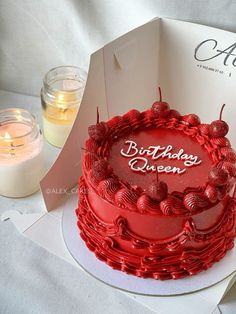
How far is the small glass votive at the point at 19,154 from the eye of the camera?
35.8 inches

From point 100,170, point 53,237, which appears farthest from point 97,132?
point 53,237

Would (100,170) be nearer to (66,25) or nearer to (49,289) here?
(49,289)

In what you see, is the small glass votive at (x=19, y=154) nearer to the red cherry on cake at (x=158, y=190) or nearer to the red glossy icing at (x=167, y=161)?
the red glossy icing at (x=167, y=161)

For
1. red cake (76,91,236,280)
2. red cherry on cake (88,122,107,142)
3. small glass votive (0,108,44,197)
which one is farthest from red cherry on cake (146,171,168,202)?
small glass votive (0,108,44,197)

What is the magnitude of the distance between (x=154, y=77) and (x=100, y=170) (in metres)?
0.39

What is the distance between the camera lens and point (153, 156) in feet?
2.65

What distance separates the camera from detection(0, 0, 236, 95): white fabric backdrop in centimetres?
99

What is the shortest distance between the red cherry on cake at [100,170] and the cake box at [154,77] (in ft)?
0.48

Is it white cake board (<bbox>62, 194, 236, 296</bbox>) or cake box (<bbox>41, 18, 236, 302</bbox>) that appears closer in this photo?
white cake board (<bbox>62, 194, 236, 296</bbox>)

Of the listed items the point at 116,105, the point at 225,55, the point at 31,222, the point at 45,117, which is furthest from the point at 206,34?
the point at 31,222

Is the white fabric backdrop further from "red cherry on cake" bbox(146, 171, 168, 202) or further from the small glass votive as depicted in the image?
"red cherry on cake" bbox(146, 171, 168, 202)

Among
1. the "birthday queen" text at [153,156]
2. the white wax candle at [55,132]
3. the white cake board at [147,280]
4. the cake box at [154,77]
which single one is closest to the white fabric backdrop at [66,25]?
the cake box at [154,77]

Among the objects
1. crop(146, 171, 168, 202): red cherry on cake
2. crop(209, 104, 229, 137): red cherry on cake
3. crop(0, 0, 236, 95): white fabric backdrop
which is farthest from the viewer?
crop(0, 0, 236, 95): white fabric backdrop

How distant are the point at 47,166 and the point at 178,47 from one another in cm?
36
